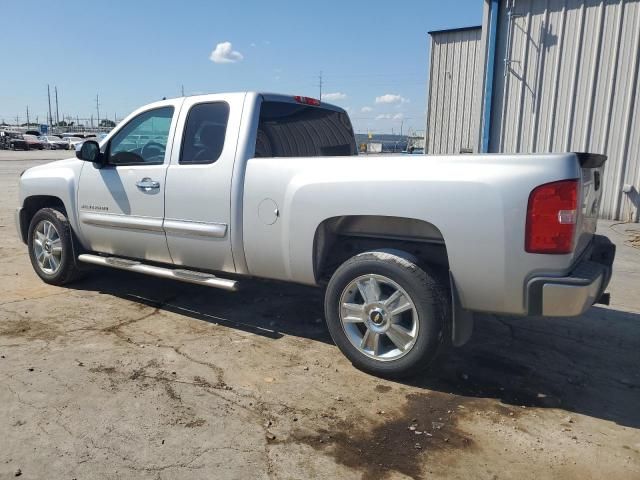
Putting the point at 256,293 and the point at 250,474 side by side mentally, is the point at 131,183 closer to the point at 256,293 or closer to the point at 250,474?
the point at 256,293

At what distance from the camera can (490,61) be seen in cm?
1103

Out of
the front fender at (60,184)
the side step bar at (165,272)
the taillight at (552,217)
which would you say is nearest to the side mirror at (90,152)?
the front fender at (60,184)

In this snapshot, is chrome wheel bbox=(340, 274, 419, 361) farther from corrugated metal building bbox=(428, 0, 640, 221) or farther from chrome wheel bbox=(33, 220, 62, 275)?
corrugated metal building bbox=(428, 0, 640, 221)

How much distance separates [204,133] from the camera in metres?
Answer: 4.49

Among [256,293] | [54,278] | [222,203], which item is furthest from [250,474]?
[54,278]

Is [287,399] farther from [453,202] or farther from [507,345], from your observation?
[507,345]

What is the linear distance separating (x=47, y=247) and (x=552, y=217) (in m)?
5.06

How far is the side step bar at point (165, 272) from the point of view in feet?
14.0

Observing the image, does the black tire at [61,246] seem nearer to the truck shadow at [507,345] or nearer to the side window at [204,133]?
the truck shadow at [507,345]

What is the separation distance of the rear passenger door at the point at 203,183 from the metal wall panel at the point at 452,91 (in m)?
10.4

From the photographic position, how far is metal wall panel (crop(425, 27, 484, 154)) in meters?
13.8

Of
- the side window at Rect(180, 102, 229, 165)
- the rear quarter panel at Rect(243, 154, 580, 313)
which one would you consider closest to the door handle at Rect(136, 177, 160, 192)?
A: the side window at Rect(180, 102, 229, 165)

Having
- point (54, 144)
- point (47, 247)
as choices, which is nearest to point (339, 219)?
point (47, 247)

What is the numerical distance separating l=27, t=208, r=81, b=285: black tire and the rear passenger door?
1497mm
